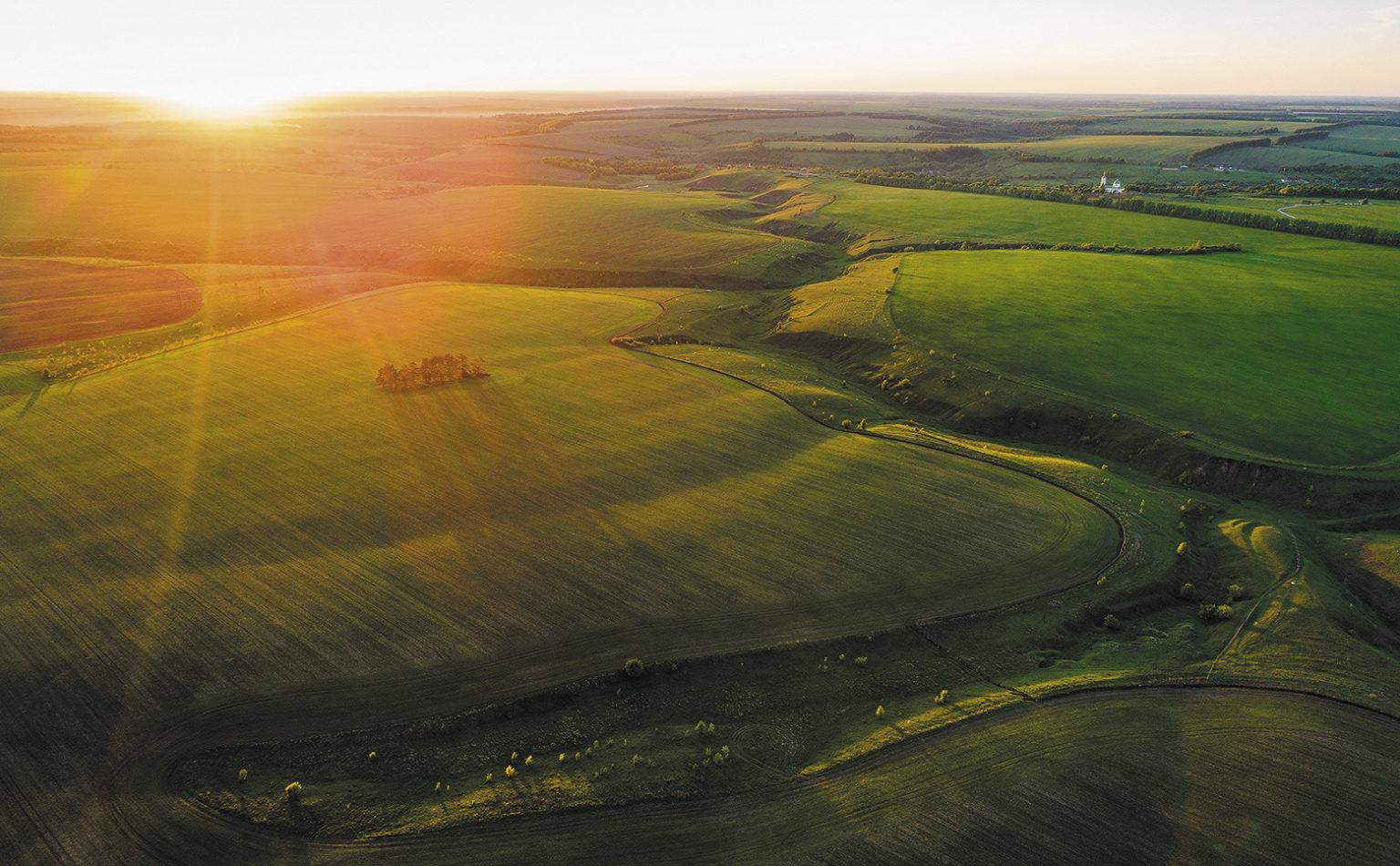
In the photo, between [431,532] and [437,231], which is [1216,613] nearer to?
[431,532]

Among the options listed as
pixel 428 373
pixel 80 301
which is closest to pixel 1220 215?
pixel 428 373

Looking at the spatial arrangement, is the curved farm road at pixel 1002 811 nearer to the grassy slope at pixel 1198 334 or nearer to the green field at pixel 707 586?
the green field at pixel 707 586

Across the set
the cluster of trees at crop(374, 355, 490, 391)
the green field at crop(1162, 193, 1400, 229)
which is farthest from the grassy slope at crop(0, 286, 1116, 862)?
the green field at crop(1162, 193, 1400, 229)

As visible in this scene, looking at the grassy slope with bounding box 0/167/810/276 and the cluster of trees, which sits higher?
the grassy slope with bounding box 0/167/810/276

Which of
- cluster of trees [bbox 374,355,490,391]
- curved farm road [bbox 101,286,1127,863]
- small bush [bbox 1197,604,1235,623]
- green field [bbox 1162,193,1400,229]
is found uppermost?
green field [bbox 1162,193,1400,229]

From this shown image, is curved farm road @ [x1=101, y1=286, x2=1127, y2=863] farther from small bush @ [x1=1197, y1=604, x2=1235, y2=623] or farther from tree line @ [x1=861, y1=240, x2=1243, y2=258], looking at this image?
tree line @ [x1=861, y1=240, x2=1243, y2=258]

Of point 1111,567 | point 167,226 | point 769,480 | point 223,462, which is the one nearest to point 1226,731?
point 1111,567
